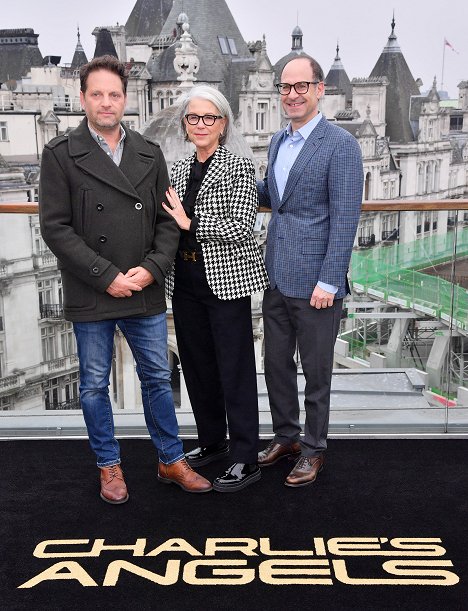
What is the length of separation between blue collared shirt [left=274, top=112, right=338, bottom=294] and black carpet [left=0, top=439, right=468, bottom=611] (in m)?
0.76

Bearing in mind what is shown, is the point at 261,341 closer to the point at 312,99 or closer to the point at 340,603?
the point at 312,99

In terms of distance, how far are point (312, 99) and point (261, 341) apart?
94cm

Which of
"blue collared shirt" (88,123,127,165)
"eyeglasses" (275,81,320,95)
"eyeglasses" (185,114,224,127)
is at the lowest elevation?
"blue collared shirt" (88,123,127,165)

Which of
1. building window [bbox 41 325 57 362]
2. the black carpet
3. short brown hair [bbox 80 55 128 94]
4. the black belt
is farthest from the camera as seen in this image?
building window [bbox 41 325 57 362]

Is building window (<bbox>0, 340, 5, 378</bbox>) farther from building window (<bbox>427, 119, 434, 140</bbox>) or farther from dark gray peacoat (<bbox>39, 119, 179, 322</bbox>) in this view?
building window (<bbox>427, 119, 434, 140</bbox>)

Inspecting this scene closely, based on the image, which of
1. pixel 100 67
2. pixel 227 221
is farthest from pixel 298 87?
pixel 100 67

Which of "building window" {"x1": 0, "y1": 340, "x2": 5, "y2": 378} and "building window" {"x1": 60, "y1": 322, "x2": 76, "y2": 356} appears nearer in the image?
"building window" {"x1": 60, "y1": 322, "x2": 76, "y2": 356}

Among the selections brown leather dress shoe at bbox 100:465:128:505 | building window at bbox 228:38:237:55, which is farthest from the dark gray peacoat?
building window at bbox 228:38:237:55

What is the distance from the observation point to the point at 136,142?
9.36 ft

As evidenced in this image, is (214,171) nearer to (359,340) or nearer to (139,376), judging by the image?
(139,376)

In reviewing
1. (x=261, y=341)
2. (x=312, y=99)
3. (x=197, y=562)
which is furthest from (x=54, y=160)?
(x=197, y=562)

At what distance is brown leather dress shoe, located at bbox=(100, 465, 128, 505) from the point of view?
2.95 metres

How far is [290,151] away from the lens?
295 cm

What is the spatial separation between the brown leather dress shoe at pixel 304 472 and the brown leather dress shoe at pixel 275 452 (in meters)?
0.14
